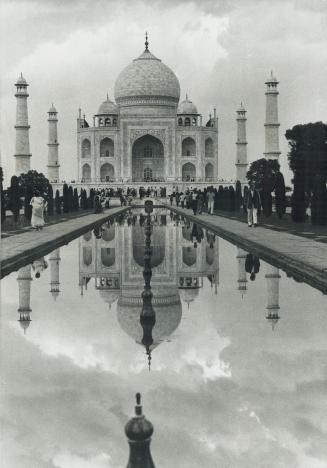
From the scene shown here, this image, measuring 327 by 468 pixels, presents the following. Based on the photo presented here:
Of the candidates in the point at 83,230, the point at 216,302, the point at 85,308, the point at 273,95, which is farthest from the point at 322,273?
the point at 273,95

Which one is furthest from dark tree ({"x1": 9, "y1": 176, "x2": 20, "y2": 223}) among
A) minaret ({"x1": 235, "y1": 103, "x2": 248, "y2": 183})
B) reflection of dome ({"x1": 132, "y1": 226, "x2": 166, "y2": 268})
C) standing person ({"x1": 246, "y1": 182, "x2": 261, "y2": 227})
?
minaret ({"x1": 235, "y1": 103, "x2": 248, "y2": 183})

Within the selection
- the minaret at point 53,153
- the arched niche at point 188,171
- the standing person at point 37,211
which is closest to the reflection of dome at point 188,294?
the standing person at point 37,211

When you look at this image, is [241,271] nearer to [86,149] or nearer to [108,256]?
[108,256]

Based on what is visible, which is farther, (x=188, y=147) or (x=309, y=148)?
(x=188, y=147)

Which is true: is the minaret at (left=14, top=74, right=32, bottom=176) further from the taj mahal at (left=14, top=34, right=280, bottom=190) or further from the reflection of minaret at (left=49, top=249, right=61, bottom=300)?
the reflection of minaret at (left=49, top=249, right=61, bottom=300)

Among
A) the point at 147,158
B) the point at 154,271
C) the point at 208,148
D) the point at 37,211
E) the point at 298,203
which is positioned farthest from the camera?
the point at 147,158

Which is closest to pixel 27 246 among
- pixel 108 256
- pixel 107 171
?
pixel 108 256

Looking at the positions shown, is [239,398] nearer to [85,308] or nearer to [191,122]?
[85,308]
